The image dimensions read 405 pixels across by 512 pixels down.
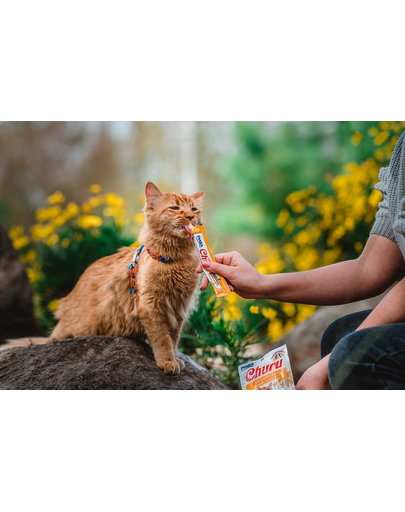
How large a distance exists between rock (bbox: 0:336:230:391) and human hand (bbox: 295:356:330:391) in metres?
0.44

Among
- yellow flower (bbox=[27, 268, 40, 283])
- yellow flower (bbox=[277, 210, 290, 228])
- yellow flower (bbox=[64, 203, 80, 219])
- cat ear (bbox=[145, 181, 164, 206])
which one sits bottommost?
cat ear (bbox=[145, 181, 164, 206])

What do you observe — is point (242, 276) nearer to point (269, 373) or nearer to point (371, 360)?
point (269, 373)

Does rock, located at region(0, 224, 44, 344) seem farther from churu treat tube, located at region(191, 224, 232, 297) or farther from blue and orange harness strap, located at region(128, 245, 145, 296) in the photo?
Result: churu treat tube, located at region(191, 224, 232, 297)

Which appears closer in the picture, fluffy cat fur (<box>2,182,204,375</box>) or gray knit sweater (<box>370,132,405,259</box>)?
gray knit sweater (<box>370,132,405,259</box>)

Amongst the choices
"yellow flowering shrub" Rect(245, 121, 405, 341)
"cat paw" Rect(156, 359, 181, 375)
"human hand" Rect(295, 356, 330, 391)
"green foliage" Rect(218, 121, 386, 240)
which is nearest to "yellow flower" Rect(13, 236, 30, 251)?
"green foliage" Rect(218, 121, 386, 240)

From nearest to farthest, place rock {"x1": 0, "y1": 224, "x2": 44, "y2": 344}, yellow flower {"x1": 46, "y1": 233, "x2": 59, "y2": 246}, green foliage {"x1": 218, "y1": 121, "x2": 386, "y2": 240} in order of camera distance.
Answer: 1. rock {"x1": 0, "y1": 224, "x2": 44, "y2": 344}
2. yellow flower {"x1": 46, "y1": 233, "x2": 59, "y2": 246}
3. green foliage {"x1": 218, "y1": 121, "x2": 386, "y2": 240}

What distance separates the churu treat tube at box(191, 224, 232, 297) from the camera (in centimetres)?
112

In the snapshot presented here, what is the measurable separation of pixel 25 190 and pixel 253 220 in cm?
197

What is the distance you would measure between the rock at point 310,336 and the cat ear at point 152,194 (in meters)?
1.07

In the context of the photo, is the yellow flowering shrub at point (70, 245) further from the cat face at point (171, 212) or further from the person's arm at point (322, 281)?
the person's arm at point (322, 281)

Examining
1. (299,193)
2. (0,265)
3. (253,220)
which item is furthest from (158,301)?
(253,220)

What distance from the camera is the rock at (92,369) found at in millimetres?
1248
